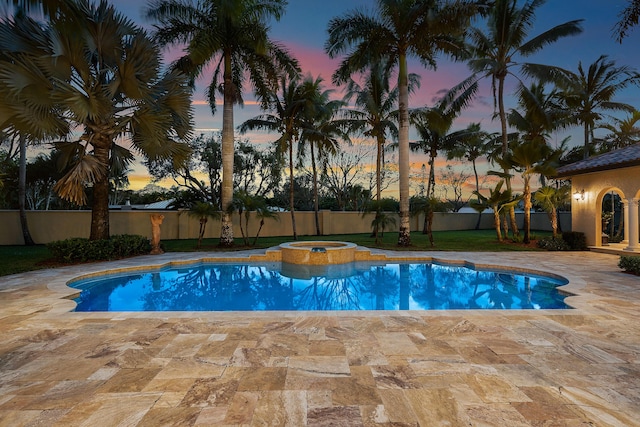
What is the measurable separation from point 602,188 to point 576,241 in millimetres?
2311

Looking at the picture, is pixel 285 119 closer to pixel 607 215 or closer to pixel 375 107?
pixel 375 107

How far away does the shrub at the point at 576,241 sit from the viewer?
13.8 metres

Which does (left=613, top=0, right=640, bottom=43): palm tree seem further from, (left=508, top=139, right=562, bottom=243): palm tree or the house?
(left=508, top=139, right=562, bottom=243): palm tree

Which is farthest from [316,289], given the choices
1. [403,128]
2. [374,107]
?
[374,107]

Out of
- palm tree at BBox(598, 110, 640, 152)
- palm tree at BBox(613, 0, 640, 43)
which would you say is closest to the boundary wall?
palm tree at BBox(598, 110, 640, 152)

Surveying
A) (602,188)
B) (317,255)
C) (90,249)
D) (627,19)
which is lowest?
(317,255)

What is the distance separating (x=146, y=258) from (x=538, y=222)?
31832 millimetres

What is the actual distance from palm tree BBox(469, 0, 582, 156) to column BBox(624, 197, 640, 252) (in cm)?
432

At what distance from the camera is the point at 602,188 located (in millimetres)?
13414

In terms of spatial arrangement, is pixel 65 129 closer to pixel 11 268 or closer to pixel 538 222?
pixel 11 268

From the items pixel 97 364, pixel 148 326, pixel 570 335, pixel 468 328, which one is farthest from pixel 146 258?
pixel 570 335

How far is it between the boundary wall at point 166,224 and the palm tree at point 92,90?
5564 mm

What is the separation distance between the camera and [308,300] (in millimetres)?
7547

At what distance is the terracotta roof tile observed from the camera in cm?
1164
